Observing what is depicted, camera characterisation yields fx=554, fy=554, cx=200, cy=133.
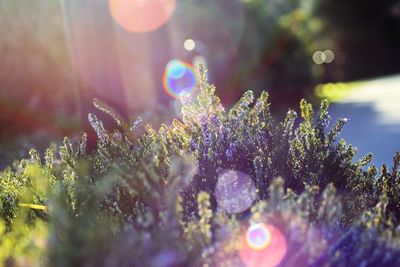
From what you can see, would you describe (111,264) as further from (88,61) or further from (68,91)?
(68,91)

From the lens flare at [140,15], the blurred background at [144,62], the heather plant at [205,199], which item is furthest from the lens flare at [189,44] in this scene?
the heather plant at [205,199]

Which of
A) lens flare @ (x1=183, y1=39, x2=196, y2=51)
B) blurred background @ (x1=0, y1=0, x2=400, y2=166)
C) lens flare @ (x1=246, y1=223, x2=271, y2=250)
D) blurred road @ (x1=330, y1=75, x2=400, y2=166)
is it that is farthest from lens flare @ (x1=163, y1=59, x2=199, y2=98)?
lens flare @ (x1=246, y1=223, x2=271, y2=250)

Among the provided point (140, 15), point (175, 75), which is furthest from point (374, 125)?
point (140, 15)

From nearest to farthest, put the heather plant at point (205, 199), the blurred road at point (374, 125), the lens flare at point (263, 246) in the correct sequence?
the heather plant at point (205, 199)
the lens flare at point (263, 246)
the blurred road at point (374, 125)

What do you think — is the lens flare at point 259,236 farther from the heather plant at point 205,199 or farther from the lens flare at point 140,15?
the lens flare at point 140,15

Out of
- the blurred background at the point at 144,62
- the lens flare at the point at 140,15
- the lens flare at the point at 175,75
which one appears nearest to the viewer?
the blurred background at the point at 144,62

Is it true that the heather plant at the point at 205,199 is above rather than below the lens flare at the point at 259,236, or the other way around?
above

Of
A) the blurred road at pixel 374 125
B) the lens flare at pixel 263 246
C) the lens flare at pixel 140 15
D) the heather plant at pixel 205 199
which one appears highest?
the lens flare at pixel 140 15

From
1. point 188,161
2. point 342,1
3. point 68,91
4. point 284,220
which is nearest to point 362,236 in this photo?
point 284,220

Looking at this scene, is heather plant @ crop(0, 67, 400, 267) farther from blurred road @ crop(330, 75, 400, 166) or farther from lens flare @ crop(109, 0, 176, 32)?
lens flare @ crop(109, 0, 176, 32)
